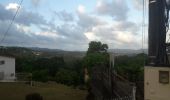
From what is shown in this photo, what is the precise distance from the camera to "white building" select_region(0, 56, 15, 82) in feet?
149

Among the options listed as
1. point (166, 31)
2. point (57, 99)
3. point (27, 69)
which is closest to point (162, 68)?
point (166, 31)

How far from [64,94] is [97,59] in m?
16.6

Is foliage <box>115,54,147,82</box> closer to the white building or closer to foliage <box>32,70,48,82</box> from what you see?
foliage <box>32,70,48,82</box>

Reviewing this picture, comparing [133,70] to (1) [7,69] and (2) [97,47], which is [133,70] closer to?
(1) [7,69]

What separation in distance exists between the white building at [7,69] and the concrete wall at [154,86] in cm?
3833

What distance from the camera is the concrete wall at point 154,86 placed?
305 inches

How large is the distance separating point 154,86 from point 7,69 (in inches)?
1608

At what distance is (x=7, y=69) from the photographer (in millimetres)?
47062

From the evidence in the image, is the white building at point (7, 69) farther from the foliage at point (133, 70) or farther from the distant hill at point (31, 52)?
the foliage at point (133, 70)

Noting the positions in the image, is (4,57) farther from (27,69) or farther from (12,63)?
(27,69)

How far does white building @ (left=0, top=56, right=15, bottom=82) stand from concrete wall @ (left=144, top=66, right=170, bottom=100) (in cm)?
Answer: 3833

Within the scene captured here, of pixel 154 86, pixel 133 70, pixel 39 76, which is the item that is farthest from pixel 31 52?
pixel 154 86

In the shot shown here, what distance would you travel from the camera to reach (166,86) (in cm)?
772

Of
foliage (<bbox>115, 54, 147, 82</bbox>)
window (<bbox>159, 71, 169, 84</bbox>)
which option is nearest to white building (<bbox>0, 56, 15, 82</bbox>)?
foliage (<bbox>115, 54, 147, 82</bbox>)
